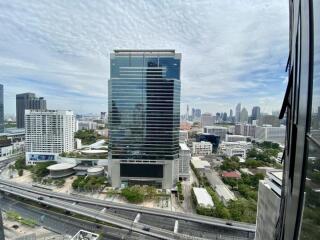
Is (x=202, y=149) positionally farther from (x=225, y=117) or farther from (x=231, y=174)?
(x=225, y=117)

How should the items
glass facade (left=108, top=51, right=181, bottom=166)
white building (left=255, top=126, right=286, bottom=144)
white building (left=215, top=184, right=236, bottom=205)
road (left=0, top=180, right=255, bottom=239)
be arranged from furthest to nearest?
white building (left=255, top=126, right=286, bottom=144), glass facade (left=108, top=51, right=181, bottom=166), white building (left=215, top=184, right=236, bottom=205), road (left=0, top=180, right=255, bottom=239)

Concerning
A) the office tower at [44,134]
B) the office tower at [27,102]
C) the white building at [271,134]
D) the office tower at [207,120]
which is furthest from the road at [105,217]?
the office tower at [207,120]

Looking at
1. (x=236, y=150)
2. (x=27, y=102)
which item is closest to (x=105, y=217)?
(x=236, y=150)

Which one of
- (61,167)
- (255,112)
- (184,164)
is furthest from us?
(255,112)

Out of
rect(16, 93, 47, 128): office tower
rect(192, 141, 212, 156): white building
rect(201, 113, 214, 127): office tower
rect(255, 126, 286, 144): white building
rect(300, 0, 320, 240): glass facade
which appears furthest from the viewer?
rect(201, 113, 214, 127): office tower

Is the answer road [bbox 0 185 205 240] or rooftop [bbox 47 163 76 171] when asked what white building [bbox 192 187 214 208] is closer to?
road [bbox 0 185 205 240]

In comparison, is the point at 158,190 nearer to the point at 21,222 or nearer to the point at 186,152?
the point at 186,152

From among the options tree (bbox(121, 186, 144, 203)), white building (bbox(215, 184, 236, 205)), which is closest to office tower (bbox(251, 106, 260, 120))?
white building (bbox(215, 184, 236, 205))
